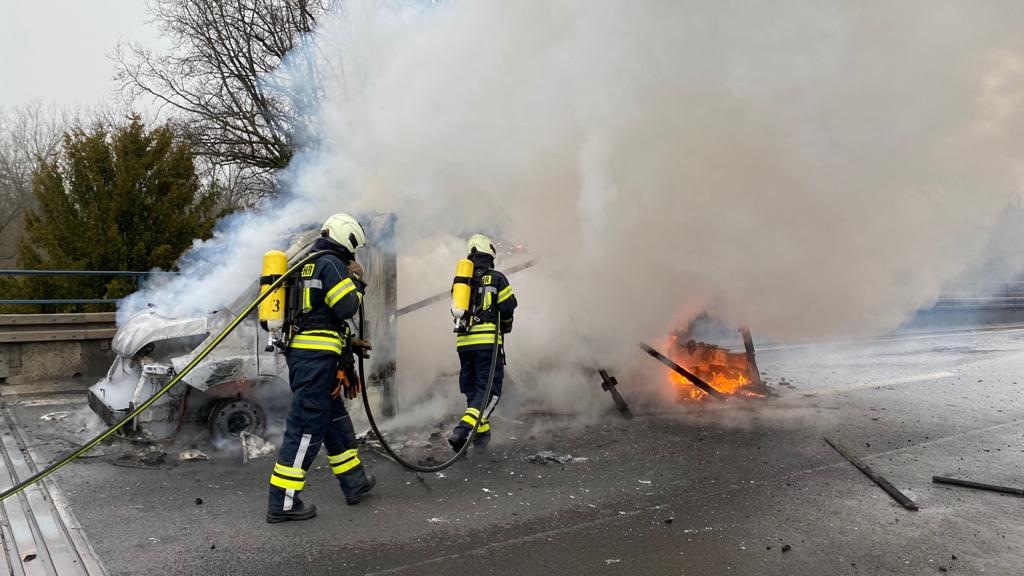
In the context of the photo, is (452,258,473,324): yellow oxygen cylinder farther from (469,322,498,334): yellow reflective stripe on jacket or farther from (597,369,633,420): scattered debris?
(597,369,633,420): scattered debris

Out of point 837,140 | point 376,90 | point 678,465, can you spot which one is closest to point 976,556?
point 678,465

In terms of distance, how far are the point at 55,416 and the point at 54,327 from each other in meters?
2.11

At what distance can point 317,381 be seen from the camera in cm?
430

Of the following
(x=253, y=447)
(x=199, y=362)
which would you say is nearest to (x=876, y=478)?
(x=253, y=447)

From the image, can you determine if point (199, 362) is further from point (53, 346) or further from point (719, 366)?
point (719, 366)

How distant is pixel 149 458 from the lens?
524 cm

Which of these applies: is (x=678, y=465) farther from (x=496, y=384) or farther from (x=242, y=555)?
(x=242, y=555)

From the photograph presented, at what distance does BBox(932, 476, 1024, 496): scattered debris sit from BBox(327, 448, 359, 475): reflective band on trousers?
4.21 meters

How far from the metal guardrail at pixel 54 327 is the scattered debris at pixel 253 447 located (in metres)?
3.76

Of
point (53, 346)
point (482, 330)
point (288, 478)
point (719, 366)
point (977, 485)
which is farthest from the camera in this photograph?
point (53, 346)

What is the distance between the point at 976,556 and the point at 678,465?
2.00 meters

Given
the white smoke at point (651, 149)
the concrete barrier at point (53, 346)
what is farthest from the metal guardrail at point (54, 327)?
the white smoke at point (651, 149)

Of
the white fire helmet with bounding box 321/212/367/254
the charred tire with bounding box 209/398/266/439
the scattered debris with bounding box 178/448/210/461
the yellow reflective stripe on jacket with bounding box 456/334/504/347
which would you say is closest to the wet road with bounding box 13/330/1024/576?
the scattered debris with bounding box 178/448/210/461

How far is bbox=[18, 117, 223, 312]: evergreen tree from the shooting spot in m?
10.4
